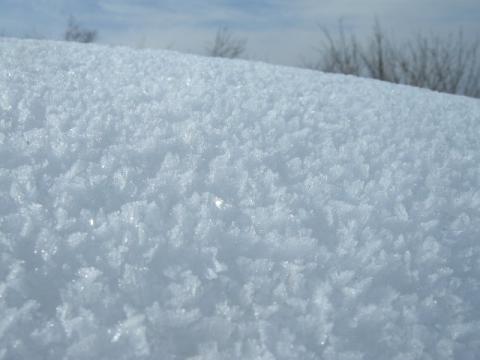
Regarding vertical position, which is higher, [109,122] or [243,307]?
[109,122]

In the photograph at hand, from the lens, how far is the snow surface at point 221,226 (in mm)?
408

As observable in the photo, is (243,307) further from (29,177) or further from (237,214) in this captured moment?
(29,177)

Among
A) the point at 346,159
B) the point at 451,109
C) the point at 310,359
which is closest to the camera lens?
the point at 310,359

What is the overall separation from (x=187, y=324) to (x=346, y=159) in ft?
1.02

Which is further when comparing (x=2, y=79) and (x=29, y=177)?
(x=2, y=79)

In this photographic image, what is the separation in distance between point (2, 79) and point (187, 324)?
1.49 feet

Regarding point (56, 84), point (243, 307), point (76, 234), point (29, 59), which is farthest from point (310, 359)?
point (29, 59)

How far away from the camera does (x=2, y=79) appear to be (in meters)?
0.67

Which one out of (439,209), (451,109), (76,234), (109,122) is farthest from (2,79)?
(451,109)

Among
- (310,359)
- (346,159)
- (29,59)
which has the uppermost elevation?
(29,59)

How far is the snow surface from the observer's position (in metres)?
0.41

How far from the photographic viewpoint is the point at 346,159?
2.05 feet

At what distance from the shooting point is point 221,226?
0.49 metres

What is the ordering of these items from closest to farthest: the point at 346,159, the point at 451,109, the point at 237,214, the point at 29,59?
the point at 237,214 < the point at 346,159 < the point at 29,59 < the point at 451,109
